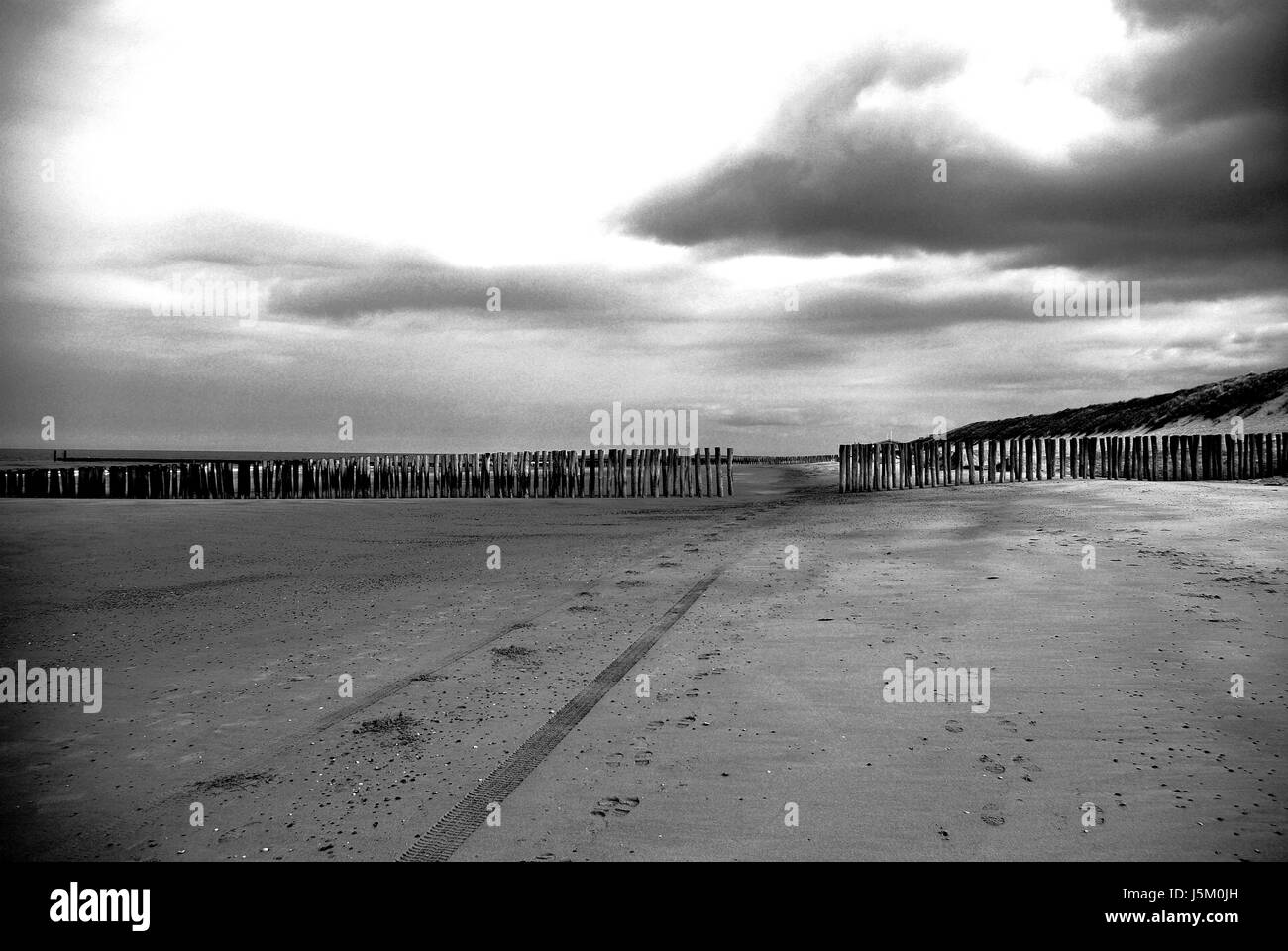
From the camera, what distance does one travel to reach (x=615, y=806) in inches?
127

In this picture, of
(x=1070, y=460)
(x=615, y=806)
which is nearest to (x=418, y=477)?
(x=1070, y=460)

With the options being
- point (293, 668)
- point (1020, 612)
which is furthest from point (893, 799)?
point (293, 668)

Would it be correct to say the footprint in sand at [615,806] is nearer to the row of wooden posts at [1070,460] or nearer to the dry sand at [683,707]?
the dry sand at [683,707]

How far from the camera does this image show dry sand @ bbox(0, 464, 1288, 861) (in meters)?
3.09

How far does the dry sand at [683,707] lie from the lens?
3.09m

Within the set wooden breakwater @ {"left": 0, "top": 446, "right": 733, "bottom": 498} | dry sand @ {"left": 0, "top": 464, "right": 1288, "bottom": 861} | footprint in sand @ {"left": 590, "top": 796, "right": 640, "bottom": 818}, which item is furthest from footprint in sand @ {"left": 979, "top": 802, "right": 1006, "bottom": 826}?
wooden breakwater @ {"left": 0, "top": 446, "right": 733, "bottom": 498}

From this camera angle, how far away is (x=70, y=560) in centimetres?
1054

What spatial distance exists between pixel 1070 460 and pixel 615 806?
23.3 meters

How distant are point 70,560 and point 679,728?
1075cm

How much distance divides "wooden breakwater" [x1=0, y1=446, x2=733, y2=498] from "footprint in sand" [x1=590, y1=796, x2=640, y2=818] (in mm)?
21434

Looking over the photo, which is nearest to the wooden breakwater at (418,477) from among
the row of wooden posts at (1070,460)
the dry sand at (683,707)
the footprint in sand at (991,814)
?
the row of wooden posts at (1070,460)

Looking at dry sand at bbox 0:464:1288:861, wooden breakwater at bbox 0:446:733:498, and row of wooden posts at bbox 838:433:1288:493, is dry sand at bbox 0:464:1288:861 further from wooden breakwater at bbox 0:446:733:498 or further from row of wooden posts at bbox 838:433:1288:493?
wooden breakwater at bbox 0:446:733:498

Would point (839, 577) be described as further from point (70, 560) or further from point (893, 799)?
point (70, 560)
